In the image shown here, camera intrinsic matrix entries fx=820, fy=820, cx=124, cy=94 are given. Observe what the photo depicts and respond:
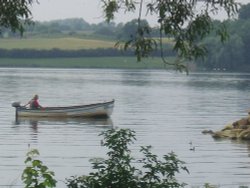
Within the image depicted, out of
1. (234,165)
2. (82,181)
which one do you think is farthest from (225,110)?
(82,181)

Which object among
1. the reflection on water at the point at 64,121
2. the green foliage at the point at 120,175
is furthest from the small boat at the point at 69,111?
the green foliage at the point at 120,175

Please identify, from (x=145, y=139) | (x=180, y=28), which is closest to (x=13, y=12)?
(x=180, y=28)

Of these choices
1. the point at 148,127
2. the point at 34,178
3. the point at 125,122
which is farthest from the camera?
the point at 125,122

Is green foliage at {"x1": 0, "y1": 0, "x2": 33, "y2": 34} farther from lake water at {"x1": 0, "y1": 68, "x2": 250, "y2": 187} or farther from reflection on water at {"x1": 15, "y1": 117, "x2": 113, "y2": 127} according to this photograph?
reflection on water at {"x1": 15, "y1": 117, "x2": 113, "y2": 127}

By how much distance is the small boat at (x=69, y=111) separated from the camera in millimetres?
61656

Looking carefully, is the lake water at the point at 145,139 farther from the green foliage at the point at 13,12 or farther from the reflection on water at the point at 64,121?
the green foliage at the point at 13,12

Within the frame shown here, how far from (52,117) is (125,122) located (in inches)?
218

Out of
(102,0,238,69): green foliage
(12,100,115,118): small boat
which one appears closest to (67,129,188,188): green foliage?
(102,0,238,69): green foliage

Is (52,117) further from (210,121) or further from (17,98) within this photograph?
(17,98)

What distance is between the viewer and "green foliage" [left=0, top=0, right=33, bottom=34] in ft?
54.5

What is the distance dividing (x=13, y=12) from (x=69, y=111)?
45.6 m

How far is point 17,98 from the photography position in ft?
289

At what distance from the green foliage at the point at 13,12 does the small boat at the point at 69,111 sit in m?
44.7

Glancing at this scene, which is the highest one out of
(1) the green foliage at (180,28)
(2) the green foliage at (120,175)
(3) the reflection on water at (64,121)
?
(1) the green foliage at (180,28)
